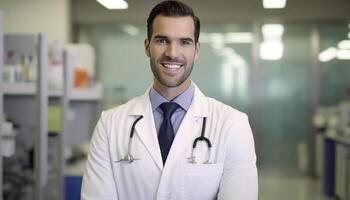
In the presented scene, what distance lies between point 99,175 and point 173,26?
0.43 meters

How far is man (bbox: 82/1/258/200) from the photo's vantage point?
101cm

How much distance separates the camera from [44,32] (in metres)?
1.98

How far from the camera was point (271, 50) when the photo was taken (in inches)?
60.6

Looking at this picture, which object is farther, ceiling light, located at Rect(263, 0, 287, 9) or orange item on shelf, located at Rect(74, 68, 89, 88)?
orange item on shelf, located at Rect(74, 68, 89, 88)

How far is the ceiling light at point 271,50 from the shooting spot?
4.82 feet

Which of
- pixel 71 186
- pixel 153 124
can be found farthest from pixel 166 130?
pixel 71 186

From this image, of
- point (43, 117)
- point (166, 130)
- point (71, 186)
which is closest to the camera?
point (166, 130)

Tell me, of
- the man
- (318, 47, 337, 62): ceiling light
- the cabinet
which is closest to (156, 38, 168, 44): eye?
the man

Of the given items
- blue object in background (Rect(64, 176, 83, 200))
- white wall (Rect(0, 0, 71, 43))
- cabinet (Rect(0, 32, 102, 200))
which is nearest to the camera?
white wall (Rect(0, 0, 71, 43))

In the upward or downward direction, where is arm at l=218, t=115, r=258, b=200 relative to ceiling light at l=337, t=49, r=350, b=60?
downward

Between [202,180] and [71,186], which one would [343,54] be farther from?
[71,186]

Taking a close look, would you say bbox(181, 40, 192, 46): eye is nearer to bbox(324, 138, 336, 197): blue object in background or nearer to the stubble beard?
the stubble beard

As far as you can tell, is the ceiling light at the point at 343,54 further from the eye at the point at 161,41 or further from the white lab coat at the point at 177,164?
the eye at the point at 161,41

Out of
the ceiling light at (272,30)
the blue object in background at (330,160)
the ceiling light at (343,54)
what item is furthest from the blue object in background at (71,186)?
the blue object in background at (330,160)
